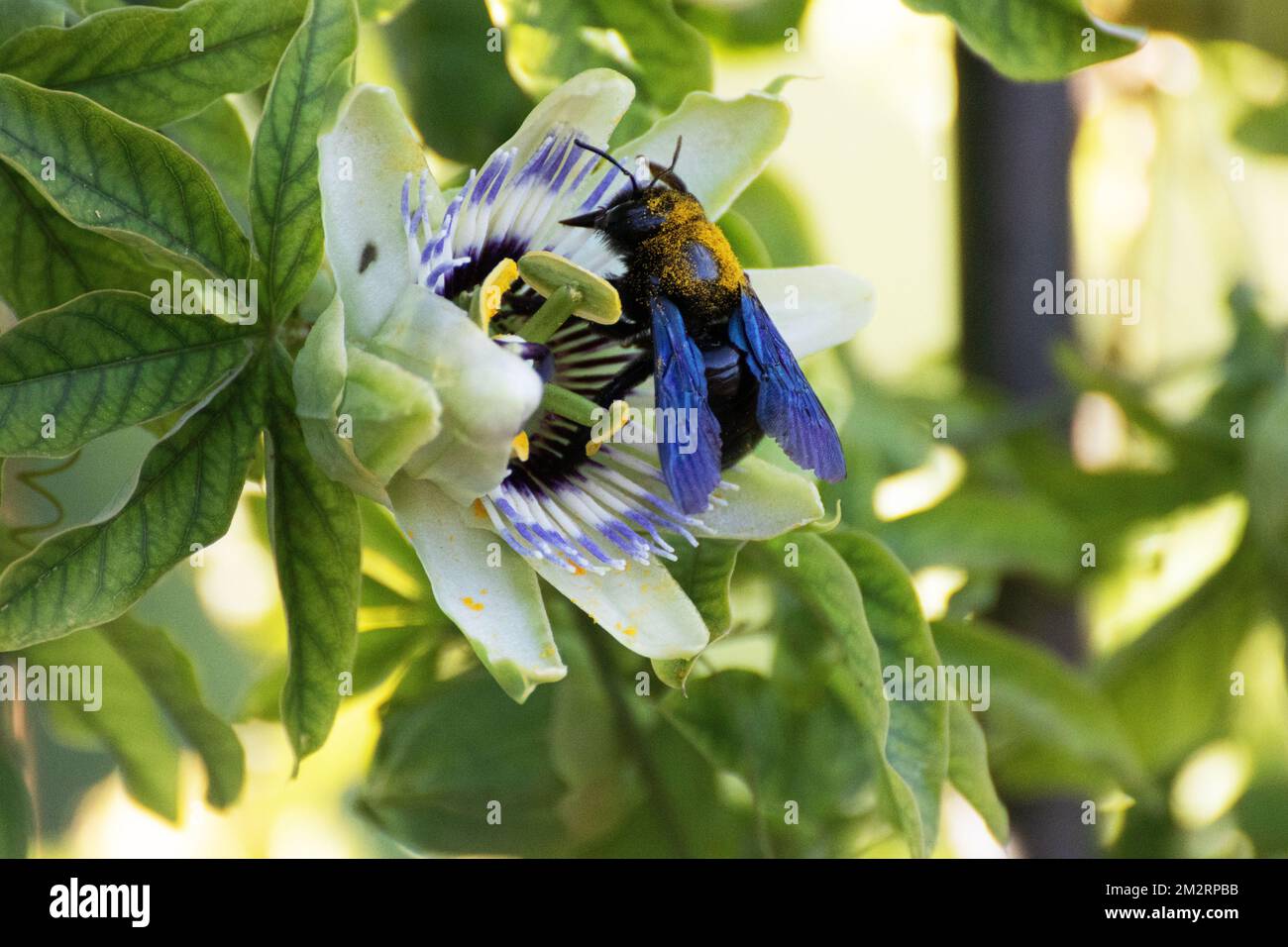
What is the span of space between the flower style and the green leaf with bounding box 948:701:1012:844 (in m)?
0.21

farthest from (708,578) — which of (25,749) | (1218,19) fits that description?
(1218,19)

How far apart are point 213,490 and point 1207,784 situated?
1390 mm

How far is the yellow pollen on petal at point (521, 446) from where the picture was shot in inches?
28.7

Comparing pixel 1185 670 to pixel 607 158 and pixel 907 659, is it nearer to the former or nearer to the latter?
pixel 907 659

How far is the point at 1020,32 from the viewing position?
83cm

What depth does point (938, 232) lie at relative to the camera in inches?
90.4

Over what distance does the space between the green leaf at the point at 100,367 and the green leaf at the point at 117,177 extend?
0.12ft

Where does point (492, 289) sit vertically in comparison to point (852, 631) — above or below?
above

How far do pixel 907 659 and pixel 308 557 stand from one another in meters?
0.34

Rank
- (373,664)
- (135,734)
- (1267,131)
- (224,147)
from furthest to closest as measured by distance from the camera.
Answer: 1. (1267,131)
2. (373,664)
3. (135,734)
4. (224,147)

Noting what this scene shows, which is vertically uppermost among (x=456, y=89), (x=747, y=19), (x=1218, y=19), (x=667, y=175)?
(x=1218, y=19)

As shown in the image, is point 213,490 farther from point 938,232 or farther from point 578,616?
point 938,232

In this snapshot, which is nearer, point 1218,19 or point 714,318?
point 714,318
